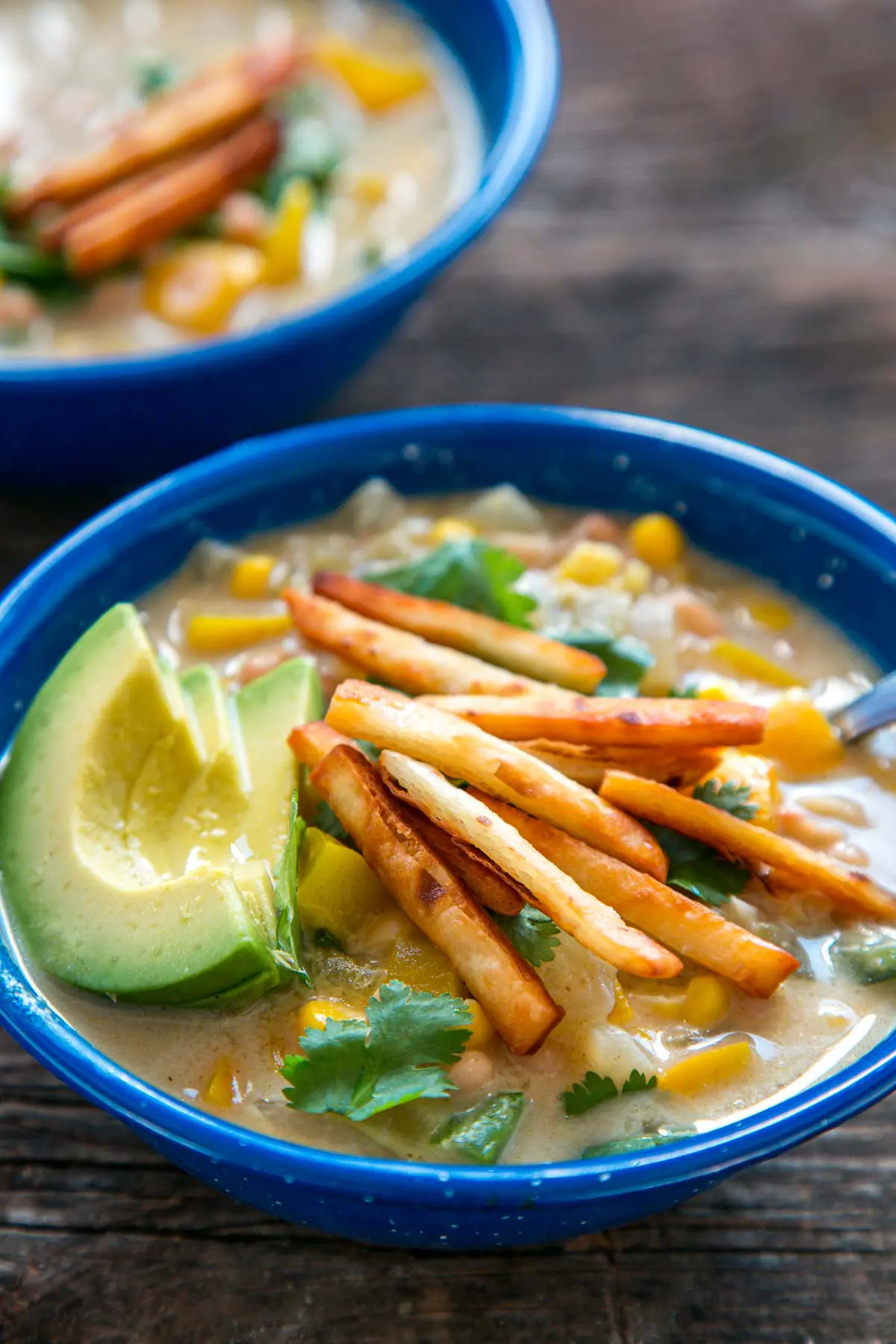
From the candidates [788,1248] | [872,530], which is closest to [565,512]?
[872,530]

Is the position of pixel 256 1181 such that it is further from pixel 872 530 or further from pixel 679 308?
pixel 679 308

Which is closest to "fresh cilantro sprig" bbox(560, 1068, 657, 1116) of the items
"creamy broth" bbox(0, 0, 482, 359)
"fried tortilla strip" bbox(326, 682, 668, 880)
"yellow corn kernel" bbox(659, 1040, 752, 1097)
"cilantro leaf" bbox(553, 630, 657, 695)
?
"yellow corn kernel" bbox(659, 1040, 752, 1097)

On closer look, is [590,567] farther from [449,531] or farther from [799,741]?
[799,741]

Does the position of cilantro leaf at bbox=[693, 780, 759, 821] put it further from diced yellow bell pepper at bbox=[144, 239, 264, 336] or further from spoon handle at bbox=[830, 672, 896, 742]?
diced yellow bell pepper at bbox=[144, 239, 264, 336]

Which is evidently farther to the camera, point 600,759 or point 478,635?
point 478,635

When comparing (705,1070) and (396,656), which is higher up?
(396,656)

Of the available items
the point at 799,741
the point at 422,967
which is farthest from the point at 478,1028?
the point at 799,741

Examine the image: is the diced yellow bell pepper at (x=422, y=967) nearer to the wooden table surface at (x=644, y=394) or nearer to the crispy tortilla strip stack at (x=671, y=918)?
the crispy tortilla strip stack at (x=671, y=918)
